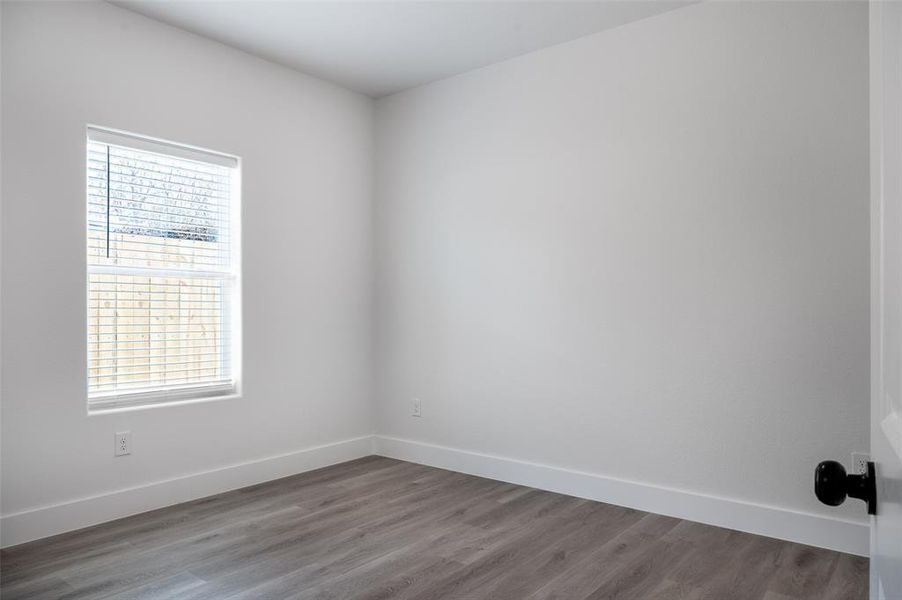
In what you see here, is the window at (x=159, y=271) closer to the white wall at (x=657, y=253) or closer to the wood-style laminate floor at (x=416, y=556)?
the wood-style laminate floor at (x=416, y=556)

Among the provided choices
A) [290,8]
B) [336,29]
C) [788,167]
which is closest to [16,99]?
[290,8]

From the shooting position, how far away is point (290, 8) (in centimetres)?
336

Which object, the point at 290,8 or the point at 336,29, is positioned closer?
the point at 290,8

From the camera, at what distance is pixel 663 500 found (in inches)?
132

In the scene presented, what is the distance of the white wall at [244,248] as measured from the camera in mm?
2963

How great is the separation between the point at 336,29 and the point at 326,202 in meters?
1.26

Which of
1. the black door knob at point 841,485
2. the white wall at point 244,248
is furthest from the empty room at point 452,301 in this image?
the black door knob at point 841,485

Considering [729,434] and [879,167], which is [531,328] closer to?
[729,434]

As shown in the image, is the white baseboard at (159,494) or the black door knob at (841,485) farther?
the white baseboard at (159,494)

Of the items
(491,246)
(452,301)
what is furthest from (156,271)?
(491,246)

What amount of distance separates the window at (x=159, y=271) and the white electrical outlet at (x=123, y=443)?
0.55ft

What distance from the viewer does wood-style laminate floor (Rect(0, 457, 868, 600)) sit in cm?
246

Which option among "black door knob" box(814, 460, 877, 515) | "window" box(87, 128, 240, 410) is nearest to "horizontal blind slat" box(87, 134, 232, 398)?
"window" box(87, 128, 240, 410)

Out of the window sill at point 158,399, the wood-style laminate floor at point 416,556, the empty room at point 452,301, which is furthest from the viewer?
the window sill at point 158,399
